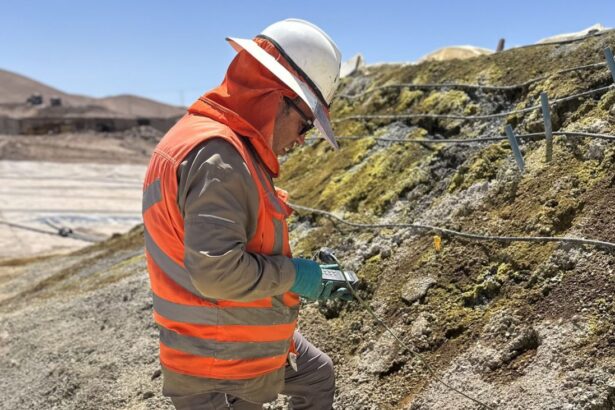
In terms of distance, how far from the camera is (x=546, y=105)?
3.73m

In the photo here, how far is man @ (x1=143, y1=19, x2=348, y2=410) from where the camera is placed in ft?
6.52

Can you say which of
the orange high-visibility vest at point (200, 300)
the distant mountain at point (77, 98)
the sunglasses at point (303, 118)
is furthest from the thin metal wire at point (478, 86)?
the distant mountain at point (77, 98)

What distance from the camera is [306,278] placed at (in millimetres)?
2295

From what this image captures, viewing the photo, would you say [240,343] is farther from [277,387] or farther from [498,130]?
[498,130]

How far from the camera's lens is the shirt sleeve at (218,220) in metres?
1.95

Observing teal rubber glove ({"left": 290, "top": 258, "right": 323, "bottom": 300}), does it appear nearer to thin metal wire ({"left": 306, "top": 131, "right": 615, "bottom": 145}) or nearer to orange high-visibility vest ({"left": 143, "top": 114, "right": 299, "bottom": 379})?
orange high-visibility vest ({"left": 143, "top": 114, "right": 299, "bottom": 379})

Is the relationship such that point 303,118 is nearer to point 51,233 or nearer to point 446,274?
point 446,274

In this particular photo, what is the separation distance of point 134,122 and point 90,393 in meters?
39.4

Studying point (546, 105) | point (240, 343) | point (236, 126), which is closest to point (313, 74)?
point (236, 126)

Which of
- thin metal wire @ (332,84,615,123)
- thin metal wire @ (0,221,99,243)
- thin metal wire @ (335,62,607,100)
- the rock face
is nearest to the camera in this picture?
the rock face

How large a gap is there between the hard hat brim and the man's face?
37 mm

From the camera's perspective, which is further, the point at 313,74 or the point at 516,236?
the point at 516,236

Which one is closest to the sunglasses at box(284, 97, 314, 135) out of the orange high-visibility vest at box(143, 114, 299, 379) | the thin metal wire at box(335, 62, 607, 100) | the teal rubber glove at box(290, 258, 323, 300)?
the orange high-visibility vest at box(143, 114, 299, 379)

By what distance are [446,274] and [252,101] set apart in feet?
6.17
